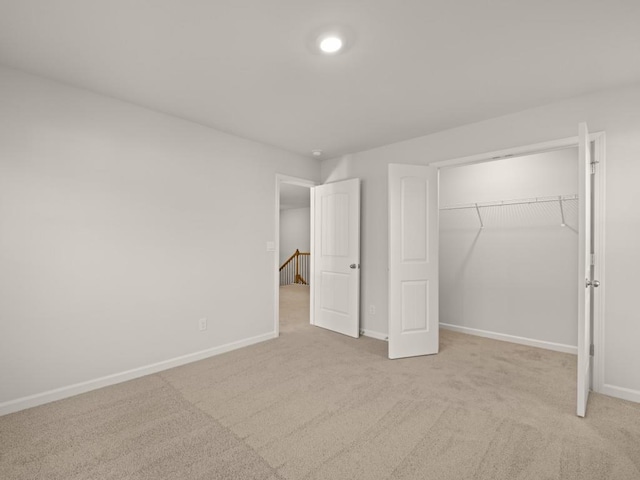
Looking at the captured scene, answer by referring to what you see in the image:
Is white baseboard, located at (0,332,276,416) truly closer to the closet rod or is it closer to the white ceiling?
the white ceiling

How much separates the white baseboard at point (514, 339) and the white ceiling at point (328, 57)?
8.62 ft

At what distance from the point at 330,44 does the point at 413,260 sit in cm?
226

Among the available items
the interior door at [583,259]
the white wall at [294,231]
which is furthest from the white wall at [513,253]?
the white wall at [294,231]

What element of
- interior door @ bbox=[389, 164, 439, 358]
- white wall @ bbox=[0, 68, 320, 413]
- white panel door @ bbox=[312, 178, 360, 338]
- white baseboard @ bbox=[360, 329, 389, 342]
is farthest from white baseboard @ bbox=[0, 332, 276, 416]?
interior door @ bbox=[389, 164, 439, 358]

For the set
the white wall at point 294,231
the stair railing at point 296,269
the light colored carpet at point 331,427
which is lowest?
the light colored carpet at point 331,427

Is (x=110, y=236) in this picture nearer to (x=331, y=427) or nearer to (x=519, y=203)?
(x=331, y=427)

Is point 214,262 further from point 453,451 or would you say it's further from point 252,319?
point 453,451

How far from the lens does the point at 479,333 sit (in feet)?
13.3

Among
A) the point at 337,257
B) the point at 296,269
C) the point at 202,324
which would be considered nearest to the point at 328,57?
the point at 337,257

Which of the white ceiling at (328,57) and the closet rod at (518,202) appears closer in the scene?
the white ceiling at (328,57)

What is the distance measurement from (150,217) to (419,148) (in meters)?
3.01

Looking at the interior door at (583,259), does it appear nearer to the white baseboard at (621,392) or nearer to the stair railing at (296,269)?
the white baseboard at (621,392)

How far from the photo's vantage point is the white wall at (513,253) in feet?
11.4

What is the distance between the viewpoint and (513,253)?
382cm
